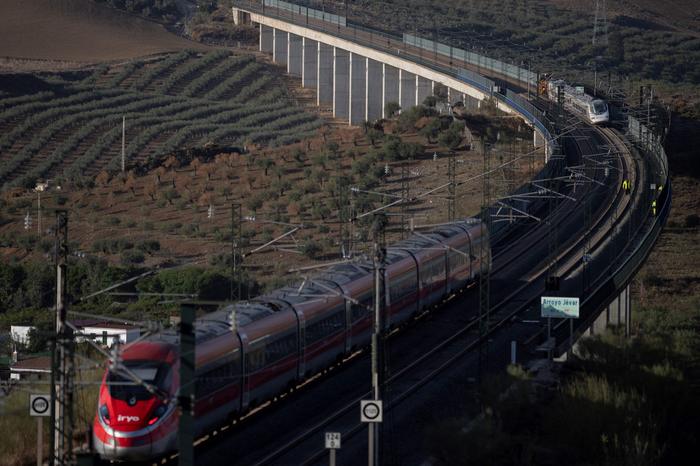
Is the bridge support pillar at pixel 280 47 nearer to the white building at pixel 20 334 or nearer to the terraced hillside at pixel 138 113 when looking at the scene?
the terraced hillside at pixel 138 113

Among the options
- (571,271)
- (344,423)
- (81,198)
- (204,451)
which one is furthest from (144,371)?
(81,198)

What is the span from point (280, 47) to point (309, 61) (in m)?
8.62

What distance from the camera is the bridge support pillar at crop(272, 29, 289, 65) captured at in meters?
137

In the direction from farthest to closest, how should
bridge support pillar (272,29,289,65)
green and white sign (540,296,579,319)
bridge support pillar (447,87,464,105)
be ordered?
bridge support pillar (272,29,289,65)
bridge support pillar (447,87,464,105)
green and white sign (540,296,579,319)

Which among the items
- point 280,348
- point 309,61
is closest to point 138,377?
point 280,348

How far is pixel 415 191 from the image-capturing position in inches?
3036

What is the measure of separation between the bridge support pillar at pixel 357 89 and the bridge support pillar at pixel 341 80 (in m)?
1.31

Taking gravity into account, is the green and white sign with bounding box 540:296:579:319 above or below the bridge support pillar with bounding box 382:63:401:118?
below

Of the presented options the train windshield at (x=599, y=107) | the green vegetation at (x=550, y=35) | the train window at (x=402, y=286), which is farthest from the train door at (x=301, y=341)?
the green vegetation at (x=550, y=35)

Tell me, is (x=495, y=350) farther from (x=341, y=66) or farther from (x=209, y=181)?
(x=341, y=66)

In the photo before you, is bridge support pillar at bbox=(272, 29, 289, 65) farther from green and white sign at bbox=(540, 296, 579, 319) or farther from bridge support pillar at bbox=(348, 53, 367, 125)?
green and white sign at bbox=(540, 296, 579, 319)

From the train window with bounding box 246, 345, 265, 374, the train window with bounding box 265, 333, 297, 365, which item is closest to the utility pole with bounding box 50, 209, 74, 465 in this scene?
the train window with bounding box 246, 345, 265, 374

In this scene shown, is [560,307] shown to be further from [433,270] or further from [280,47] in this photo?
[280,47]

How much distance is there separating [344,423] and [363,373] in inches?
200
